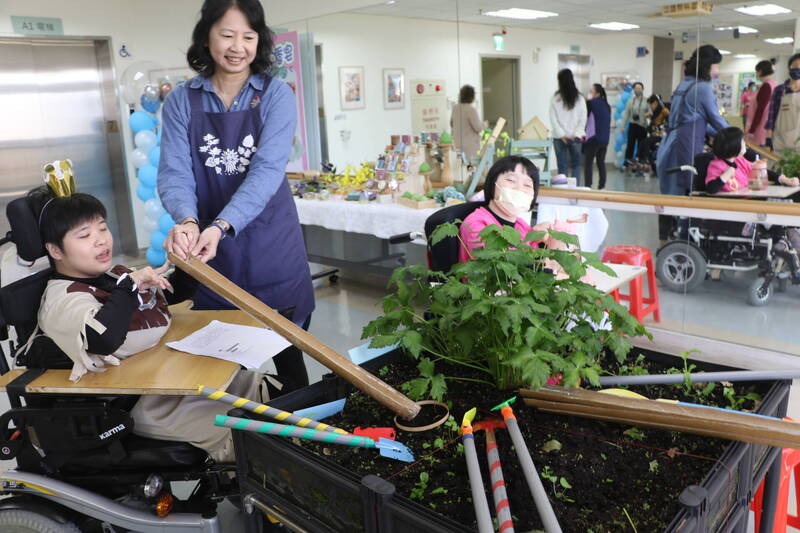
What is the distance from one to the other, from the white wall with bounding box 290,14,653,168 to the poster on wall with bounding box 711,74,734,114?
37 cm

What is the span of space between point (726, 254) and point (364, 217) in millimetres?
2249

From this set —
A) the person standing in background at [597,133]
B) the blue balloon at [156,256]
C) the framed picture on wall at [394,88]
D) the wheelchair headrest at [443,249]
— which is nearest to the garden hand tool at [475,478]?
the wheelchair headrest at [443,249]

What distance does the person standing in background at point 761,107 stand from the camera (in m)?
3.36

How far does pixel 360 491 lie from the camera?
902mm

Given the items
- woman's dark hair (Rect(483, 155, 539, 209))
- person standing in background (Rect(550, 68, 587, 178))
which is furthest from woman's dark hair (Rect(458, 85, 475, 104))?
woman's dark hair (Rect(483, 155, 539, 209))

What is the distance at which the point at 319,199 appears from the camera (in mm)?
4980

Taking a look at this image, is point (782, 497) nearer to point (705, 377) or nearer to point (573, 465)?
point (705, 377)

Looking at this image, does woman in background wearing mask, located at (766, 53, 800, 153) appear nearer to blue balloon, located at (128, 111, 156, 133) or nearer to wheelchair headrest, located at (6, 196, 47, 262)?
wheelchair headrest, located at (6, 196, 47, 262)

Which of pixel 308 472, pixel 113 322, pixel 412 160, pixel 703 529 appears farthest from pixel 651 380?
pixel 412 160

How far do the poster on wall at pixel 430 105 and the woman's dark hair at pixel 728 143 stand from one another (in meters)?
1.88

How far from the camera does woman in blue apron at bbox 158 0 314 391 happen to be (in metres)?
1.67

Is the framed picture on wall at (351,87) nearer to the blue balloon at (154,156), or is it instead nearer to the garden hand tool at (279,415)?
the blue balloon at (154,156)

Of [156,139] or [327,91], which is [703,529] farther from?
[156,139]

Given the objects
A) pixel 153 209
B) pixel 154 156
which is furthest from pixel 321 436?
→ pixel 153 209
